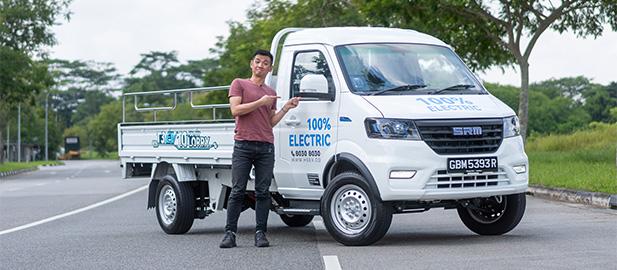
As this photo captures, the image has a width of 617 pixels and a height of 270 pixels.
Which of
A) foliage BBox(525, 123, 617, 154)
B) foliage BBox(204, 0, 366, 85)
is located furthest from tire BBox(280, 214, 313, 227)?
foliage BBox(525, 123, 617, 154)

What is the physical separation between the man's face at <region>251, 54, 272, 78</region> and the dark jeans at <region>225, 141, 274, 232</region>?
26.1 inches

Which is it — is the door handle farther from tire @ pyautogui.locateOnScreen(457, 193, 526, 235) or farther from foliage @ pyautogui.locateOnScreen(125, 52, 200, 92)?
foliage @ pyautogui.locateOnScreen(125, 52, 200, 92)

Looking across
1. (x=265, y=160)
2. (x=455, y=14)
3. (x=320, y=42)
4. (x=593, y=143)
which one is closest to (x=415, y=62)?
(x=320, y=42)

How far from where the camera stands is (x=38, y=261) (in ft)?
32.9

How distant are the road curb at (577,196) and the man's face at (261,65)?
684 cm

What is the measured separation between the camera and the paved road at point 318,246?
9211mm

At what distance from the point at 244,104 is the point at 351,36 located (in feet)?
4.66

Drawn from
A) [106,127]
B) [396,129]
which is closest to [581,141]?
[396,129]

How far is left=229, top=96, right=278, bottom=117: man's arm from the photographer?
10.5 m

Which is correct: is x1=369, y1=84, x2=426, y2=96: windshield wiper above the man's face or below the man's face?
below

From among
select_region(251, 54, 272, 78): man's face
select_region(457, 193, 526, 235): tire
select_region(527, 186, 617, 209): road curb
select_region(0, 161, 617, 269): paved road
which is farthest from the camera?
select_region(527, 186, 617, 209): road curb

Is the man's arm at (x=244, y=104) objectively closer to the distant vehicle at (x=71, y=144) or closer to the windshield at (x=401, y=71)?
the windshield at (x=401, y=71)

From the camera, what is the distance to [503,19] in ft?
92.5

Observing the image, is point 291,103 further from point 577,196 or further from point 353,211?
point 577,196
